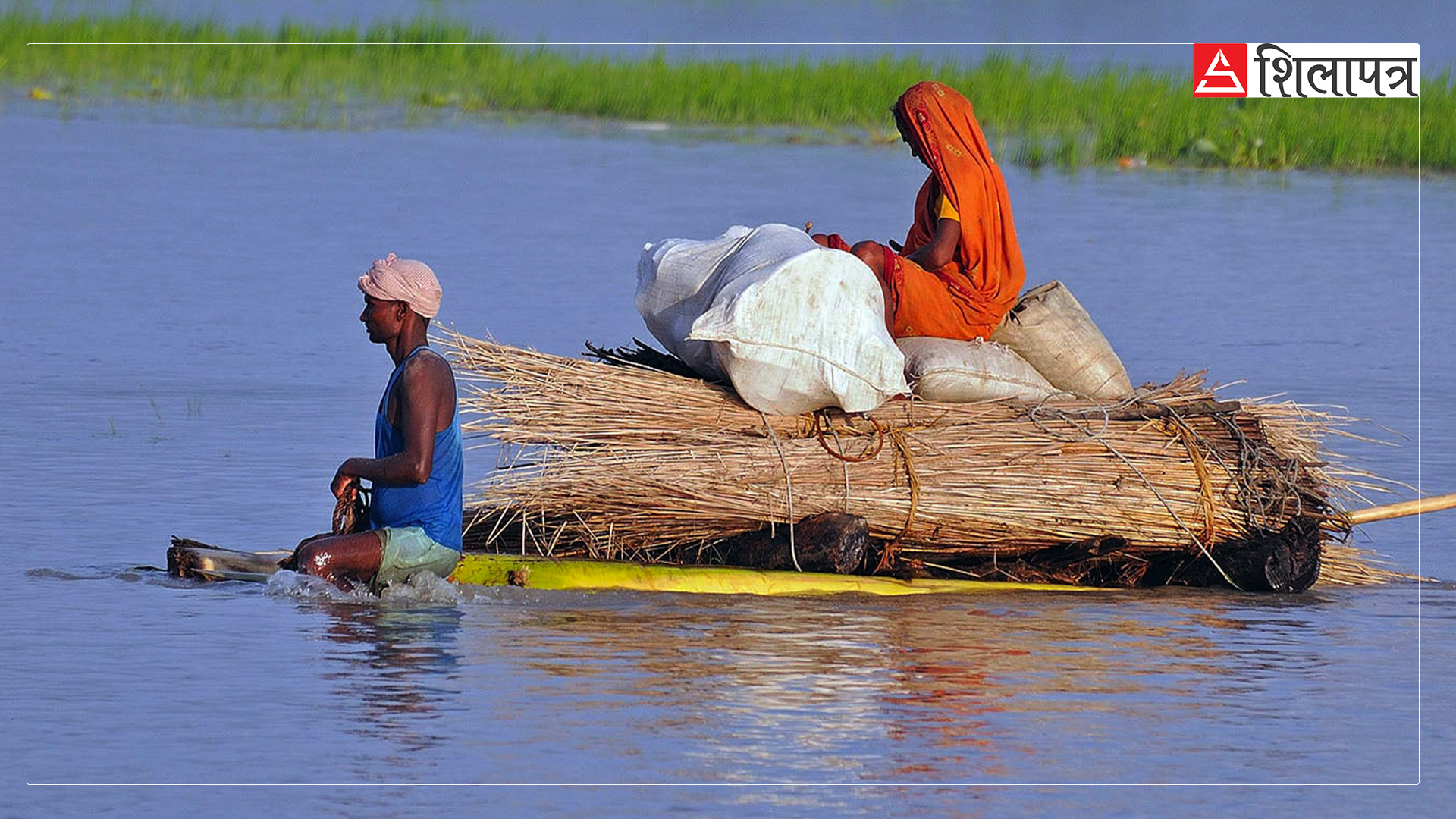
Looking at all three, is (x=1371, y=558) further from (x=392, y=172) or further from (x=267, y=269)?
(x=392, y=172)

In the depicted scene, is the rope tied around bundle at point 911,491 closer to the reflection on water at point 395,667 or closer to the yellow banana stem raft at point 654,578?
the yellow banana stem raft at point 654,578

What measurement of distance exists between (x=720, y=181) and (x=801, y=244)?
1037cm

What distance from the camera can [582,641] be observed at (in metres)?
Result: 6.50

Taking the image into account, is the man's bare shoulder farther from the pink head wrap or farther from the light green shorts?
the light green shorts

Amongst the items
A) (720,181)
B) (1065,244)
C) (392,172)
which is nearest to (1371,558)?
(1065,244)

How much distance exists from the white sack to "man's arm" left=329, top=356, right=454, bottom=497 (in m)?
1.42

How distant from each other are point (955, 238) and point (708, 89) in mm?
14381

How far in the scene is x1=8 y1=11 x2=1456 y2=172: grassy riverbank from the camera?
19422 millimetres

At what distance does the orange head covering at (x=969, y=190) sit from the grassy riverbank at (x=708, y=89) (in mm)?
11686

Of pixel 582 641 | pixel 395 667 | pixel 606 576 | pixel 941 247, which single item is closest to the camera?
pixel 395 667

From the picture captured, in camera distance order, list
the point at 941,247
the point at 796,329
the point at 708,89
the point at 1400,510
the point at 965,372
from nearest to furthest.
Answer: the point at 796,329 < the point at 965,372 < the point at 941,247 < the point at 1400,510 < the point at 708,89

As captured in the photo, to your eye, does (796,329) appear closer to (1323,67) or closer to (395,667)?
(395,667)

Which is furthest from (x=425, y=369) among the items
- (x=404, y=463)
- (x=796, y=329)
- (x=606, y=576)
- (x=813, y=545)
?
(x=813, y=545)

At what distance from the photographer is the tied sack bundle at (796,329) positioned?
6.87m
